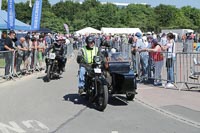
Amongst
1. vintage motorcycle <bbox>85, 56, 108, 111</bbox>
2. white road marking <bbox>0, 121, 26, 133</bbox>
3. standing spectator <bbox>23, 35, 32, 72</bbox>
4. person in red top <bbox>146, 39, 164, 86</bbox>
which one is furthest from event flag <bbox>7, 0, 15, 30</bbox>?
white road marking <bbox>0, 121, 26, 133</bbox>

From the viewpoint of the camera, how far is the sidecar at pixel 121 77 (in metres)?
10.6

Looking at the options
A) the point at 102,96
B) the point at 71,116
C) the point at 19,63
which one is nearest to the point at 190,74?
the point at 102,96

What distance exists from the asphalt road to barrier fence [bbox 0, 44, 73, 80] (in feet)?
9.59

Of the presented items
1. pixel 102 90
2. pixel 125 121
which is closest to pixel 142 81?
pixel 102 90

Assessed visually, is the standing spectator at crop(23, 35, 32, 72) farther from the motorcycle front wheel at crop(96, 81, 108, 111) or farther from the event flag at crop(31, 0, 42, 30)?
the event flag at crop(31, 0, 42, 30)

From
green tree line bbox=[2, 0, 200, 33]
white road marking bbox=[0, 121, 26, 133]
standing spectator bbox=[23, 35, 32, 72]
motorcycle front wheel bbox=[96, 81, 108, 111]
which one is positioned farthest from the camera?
green tree line bbox=[2, 0, 200, 33]

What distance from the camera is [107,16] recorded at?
4464 inches

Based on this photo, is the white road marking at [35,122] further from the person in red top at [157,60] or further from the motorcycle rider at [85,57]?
the person in red top at [157,60]

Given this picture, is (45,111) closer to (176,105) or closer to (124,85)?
(124,85)

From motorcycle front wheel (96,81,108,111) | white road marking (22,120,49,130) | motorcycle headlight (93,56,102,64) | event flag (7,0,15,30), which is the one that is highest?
event flag (7,0,15,30)

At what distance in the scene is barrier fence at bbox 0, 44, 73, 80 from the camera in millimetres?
16344

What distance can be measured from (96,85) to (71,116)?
48.4 inches

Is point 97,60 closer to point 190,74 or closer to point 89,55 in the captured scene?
point 89,55

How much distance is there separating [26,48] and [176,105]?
9.56 metres
